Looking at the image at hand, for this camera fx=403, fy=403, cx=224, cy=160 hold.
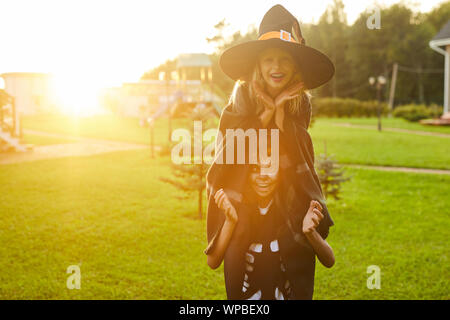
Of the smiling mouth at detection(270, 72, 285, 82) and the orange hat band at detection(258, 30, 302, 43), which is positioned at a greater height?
the orange hat band at detection(258, 30, 302, 43)

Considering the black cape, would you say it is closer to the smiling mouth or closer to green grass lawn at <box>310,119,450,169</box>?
the smiling mouth

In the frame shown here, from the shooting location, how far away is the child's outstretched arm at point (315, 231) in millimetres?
2189

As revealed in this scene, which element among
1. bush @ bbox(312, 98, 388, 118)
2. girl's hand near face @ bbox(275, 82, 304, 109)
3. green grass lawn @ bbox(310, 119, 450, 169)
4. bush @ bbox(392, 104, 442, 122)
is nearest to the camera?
girl's hand near face @ bbox(275, 82, 304, 109)

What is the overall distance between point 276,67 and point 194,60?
2527cm

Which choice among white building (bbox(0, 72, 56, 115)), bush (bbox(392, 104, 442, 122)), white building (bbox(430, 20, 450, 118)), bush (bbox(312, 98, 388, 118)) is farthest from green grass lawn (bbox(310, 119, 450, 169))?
white building (bbox(0, 72, 56, 115))

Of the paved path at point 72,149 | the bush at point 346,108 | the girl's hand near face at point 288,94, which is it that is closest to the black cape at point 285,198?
the girl's hand near face at point 288,94

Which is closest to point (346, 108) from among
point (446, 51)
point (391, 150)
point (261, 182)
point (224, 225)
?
point (446, 51)

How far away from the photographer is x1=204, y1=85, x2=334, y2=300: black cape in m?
2.28

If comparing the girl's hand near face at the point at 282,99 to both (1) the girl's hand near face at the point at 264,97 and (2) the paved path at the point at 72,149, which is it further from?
(2) the paved path at the point at 72,149

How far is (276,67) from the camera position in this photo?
230cm

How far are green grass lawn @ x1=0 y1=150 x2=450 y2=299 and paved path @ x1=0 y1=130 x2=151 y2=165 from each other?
484 centimetres

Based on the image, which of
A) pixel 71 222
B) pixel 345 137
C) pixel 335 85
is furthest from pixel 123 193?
pixel 335 85

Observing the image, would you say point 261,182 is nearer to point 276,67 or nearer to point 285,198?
point 285,198

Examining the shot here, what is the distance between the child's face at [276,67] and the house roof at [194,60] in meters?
24.3
